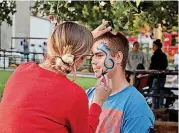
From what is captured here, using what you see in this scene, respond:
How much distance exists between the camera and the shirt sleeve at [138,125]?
209 cm

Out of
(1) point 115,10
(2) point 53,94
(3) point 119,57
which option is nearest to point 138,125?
(3) point 119,57

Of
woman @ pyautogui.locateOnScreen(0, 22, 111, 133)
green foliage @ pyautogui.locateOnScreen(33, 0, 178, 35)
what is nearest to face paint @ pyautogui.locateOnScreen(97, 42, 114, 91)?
woman @ pyautogui.locateOnScreen(0, 22, 111, 133)

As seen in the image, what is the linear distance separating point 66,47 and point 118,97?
23.8 inches

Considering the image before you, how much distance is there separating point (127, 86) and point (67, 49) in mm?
663

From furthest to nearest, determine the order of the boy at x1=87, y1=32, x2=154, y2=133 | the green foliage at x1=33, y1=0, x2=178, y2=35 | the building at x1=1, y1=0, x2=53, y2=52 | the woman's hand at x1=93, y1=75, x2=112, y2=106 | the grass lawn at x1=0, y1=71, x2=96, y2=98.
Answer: the building at x1=1, y1=0, x2=53, y2=52, the green foliage at x1=33, y1=0, x2=178, y2=35, the grass lawn at x1=0, y1=71, x2=96, y2=98, the boy at x1=87, y1=32, x2=154, y2=133, the woman's hand at x1=93, y1=75, x2=112, y2=106

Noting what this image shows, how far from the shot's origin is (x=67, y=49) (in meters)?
1.71

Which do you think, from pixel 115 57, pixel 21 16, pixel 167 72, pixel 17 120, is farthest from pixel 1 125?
pixel 21 16

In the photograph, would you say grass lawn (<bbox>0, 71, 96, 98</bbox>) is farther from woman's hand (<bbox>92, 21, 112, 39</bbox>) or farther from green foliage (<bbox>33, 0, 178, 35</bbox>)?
woman's hand (<bbox>92, 21, 112, 39</bbox>)

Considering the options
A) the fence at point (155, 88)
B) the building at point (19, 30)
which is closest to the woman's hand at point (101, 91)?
the fence at point (155, 88)

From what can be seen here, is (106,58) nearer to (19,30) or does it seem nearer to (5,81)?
(5,81)

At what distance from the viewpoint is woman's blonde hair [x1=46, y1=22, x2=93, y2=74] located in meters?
1.71

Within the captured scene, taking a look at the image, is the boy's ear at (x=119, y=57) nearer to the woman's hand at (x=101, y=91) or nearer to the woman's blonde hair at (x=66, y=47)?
the woman's hand at (x=101, y=91)

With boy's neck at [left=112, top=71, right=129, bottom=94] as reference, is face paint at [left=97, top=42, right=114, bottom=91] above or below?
above

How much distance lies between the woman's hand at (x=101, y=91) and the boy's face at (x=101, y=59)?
147mm
